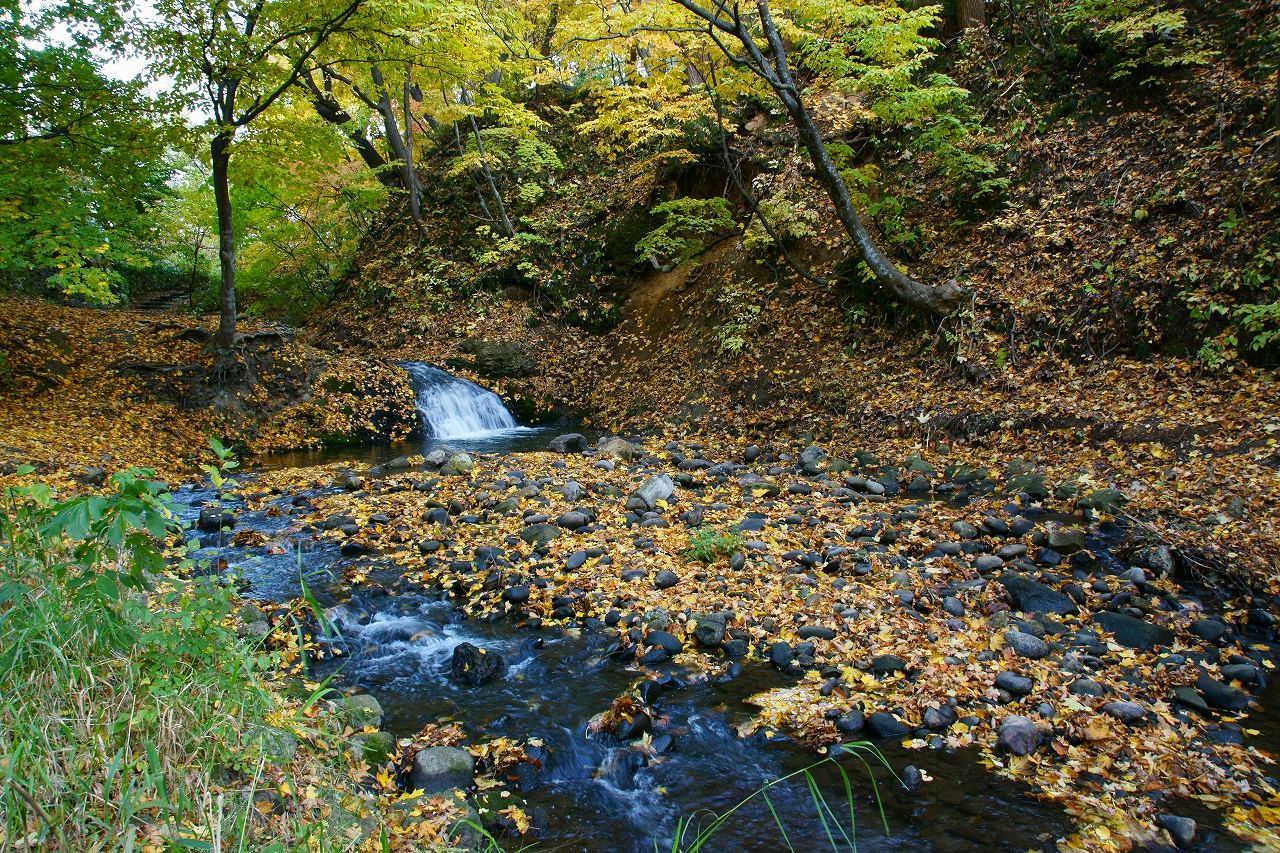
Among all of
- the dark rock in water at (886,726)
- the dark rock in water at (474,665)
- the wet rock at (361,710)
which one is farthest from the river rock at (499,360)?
the dark rock in water at (886,726)

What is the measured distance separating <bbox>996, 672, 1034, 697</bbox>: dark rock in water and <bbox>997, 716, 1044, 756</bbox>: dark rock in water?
31cm

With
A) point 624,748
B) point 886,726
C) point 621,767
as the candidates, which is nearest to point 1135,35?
point 886,726

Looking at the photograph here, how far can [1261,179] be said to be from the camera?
757 cm

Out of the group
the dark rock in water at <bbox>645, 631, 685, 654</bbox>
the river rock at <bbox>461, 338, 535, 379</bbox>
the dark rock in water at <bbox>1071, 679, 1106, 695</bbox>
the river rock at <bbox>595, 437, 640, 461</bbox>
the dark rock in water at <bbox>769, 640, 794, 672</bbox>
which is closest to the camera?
the dark rock in water at <bbox>1071, 679, 1106, 695</bbox>

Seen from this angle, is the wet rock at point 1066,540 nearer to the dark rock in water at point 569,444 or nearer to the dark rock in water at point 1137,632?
the dark rock in water at point 1137,632

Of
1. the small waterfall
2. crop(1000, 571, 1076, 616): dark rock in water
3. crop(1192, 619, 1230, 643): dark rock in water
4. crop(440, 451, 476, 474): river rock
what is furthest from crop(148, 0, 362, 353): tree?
crop(1192, 619, 1230, 643): dark rock in water

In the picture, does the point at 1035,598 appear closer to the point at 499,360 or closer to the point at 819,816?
the point at 819,816

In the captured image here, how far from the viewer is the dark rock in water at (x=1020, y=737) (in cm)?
361

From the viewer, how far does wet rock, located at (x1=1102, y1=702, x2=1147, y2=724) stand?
12.3ft

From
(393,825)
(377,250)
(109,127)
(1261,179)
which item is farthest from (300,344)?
(1261,179)

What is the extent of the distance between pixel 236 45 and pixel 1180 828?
45.1ft

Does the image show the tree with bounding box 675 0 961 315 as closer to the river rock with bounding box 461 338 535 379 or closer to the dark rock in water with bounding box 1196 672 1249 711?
the dark rock in water with bounding box 1196 672 1249 711

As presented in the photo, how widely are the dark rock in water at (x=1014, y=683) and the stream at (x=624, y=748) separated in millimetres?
593

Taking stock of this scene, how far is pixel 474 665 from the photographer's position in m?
4.69
